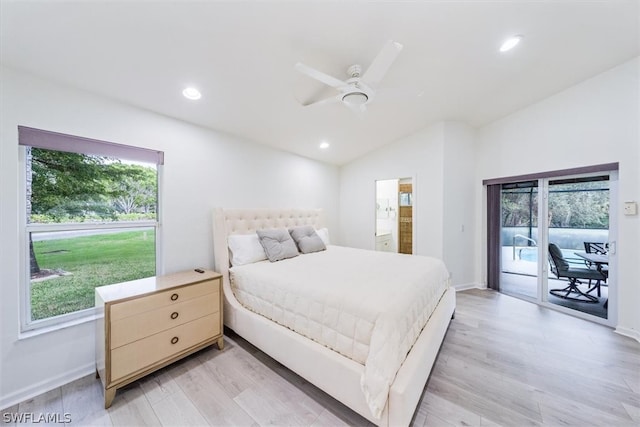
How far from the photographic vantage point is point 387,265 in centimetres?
252

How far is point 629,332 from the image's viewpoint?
2525mm

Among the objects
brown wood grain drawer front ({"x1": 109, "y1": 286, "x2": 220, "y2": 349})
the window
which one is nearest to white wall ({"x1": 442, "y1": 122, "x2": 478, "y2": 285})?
brown wood grain drawer front ({"x1": 109, "y1": 286, "x2": 220, "y2": 349})

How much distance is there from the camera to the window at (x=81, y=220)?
1.84 m

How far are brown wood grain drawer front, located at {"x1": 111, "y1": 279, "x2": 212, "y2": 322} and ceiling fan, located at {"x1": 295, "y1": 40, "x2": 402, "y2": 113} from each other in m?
2.03

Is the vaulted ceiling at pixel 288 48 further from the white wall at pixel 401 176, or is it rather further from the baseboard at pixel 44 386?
the baseboard at pixel 44 386

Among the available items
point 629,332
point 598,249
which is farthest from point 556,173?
point 629,332

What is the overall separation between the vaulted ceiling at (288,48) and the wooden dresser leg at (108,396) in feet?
7.72

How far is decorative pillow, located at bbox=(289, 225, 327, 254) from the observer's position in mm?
3285

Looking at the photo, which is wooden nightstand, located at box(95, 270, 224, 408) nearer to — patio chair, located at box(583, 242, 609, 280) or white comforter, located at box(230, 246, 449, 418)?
white comforter, located at box(230, 246, 449, 418)

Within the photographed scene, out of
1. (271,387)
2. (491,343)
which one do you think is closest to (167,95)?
(271,387)

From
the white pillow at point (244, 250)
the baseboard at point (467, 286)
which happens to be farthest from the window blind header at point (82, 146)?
the baseboard at point (467, 286)

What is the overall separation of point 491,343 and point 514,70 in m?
2.96

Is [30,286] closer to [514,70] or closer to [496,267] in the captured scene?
[514,70]

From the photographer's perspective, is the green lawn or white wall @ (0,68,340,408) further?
the green lawn
